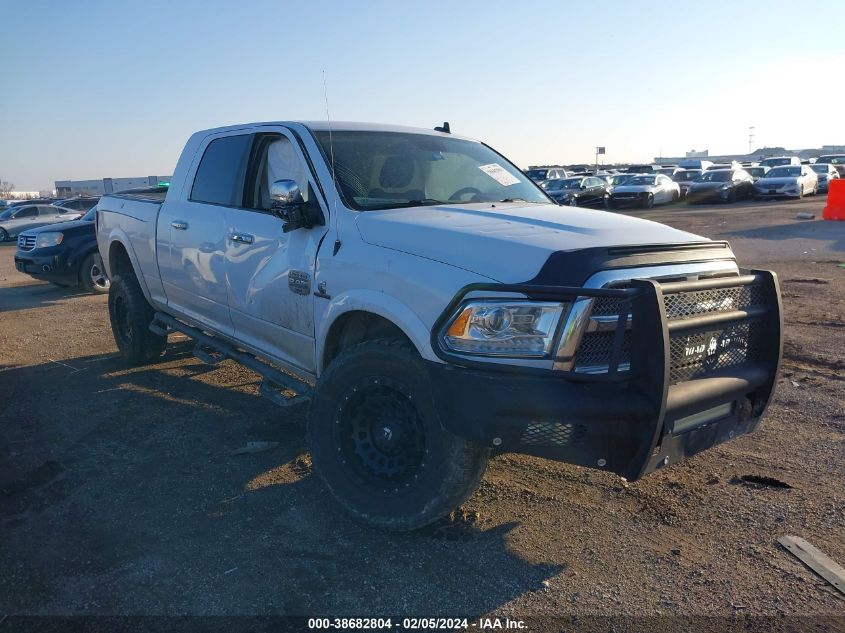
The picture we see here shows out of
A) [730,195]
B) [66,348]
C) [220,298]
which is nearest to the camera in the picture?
[220,298]

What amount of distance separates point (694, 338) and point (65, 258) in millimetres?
11090

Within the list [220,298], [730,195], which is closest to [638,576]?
[220,298]

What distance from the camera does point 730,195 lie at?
31406mm

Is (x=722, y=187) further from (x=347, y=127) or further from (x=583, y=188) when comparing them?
(x=347, y=127)

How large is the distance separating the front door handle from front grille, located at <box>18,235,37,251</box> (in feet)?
30.1

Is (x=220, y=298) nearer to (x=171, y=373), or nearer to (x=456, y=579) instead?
(x=171, y=373)

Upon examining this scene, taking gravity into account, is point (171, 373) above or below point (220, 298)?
below

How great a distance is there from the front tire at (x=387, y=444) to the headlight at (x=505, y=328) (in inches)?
12.0

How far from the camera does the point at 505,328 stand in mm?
2906

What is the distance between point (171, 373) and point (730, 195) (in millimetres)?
30098

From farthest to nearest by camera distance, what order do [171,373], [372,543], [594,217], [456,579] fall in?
[171,373]
[594,217]
[372,543]
[456,579]

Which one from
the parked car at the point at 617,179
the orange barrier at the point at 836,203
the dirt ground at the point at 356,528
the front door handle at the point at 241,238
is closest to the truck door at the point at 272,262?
the front door handle at the point at 241,238

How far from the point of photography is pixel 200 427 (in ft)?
16.8

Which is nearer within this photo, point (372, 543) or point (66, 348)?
point (372, 543)
